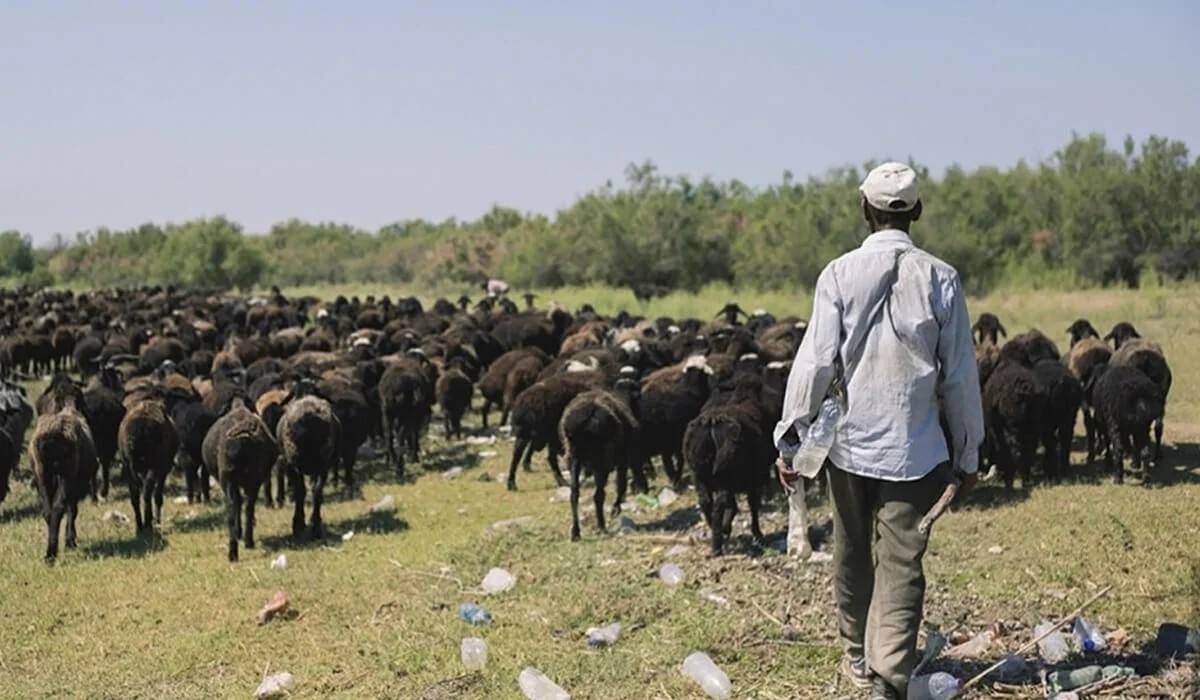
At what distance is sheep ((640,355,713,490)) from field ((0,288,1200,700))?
2.54ft

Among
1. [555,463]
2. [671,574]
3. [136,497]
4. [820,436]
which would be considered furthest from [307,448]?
[820,436]

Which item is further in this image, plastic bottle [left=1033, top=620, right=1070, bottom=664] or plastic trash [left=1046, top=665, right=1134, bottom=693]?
plastic bottle [left=1033, top=620, right=1070, bottom=664]

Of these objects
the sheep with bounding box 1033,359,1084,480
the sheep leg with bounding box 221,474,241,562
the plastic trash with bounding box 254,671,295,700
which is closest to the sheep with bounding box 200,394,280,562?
the sheep leg with bounding box 221,474,241,562

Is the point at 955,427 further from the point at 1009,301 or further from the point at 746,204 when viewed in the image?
the point at 746,204

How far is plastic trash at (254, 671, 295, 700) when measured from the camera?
7.07 metres

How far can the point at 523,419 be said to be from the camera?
1302 cm

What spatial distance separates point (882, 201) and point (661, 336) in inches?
639

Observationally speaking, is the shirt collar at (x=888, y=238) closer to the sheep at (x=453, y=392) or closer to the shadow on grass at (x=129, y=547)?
the shadow on grass at (x=129, y=547)

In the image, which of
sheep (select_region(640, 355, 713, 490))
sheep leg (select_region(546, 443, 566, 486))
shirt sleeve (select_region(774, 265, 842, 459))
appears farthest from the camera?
sheep leg (select_region(546, 443, 566, 486))

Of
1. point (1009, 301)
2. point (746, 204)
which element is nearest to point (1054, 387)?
point (1009, 301)

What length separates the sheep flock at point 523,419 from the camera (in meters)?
10.8

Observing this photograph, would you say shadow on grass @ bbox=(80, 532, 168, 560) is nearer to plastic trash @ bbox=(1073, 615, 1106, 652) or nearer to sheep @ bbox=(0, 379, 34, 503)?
sheep @ bbox=(0, 379, 34, 503)

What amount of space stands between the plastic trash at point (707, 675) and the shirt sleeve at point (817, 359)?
1.86m

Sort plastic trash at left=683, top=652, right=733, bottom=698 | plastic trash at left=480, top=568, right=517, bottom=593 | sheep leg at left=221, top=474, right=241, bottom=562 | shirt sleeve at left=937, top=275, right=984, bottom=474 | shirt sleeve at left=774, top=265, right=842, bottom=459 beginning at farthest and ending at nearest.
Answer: sheep leg at left=221, top=474, right=241, bottom=562
plastic trash at left=480, top=568, right=517, bottom=593
plastic trash at left=683, top=652, right=733, bottom=698
shirt sleeve at left=774, top=265, right=842, bottom=459
shirt sleeve at left=937, top=275, right=984, bottom=474
